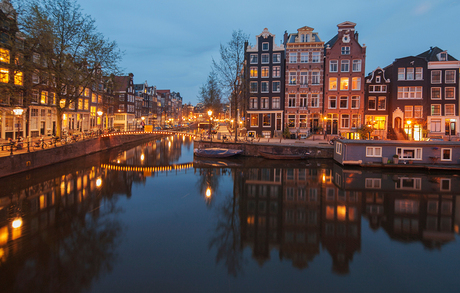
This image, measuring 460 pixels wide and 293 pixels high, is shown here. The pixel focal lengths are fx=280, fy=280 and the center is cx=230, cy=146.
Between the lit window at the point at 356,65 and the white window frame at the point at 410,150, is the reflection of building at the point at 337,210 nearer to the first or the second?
the white window frame at the point at 410,150

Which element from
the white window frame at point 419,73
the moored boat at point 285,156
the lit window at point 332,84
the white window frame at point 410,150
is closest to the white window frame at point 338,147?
the moored boat at point 285,156

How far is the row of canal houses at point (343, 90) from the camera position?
4384 cm

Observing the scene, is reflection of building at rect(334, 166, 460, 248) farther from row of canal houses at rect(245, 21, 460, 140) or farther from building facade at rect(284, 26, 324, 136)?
building facade at rect(284, 26, 324, 136)

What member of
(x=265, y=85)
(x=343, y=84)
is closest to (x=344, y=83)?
(x=343, y=84)

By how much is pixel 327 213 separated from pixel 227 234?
660 cm

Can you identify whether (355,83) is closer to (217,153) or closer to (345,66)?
(345,66)

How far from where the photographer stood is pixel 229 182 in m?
24.6

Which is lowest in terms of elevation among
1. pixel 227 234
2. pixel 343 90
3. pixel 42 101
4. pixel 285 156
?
pixel 227 234

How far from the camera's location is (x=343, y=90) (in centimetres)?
4544

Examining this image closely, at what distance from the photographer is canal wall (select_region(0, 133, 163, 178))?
22.3 metres

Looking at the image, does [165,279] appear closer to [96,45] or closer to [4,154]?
[4,154]

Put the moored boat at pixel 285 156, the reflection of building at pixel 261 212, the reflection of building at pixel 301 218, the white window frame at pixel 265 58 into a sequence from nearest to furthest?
the reflection of building at pixel 301 218 < the reflection of building at pixel 261 212 < the moored boat at pixel 285 156 < the white window frame at pixel 265 58

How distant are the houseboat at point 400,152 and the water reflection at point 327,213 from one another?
2408 millimetres

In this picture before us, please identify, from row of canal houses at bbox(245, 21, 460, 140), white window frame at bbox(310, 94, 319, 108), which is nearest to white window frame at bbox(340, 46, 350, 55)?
row of canal houses at bbox(245, 21, 460, 140)
